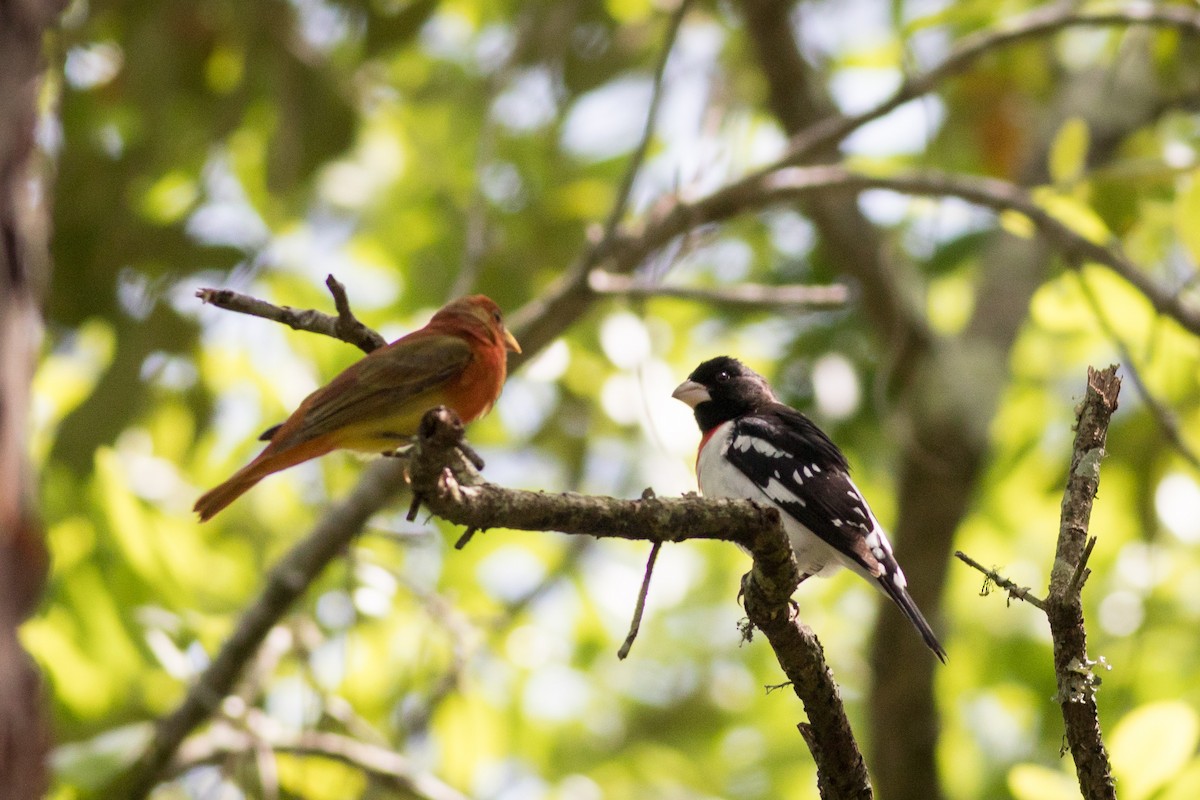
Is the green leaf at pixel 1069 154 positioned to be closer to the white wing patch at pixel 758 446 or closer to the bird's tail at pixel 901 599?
the white wing patch at pixel 758 446

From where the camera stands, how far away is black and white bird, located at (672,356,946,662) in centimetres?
406

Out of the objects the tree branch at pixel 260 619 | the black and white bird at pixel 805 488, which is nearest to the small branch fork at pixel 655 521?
the black and white bird at pixel 805 488

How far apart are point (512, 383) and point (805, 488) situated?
274cm

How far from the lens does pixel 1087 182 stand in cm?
538

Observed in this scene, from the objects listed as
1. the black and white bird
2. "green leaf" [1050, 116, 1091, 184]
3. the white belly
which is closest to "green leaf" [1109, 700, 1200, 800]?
the black and white bird

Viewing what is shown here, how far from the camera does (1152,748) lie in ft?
12.6

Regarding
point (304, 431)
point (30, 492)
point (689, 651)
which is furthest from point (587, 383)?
point (30, 492)

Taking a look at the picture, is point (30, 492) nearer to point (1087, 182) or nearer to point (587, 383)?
point (1087, 182)

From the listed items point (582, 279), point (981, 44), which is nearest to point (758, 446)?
point (582, 279)

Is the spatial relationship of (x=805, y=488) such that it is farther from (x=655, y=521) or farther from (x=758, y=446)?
(x=655, y=521)

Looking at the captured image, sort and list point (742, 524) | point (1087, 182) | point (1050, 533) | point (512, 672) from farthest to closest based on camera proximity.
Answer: point (1050, 533) → point (512, 672) → point (1087, 182) → point (742, 524)

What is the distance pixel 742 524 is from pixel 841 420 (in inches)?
198

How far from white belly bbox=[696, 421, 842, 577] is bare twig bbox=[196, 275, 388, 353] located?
4.58ft

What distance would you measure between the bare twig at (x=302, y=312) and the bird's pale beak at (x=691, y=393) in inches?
92.4
